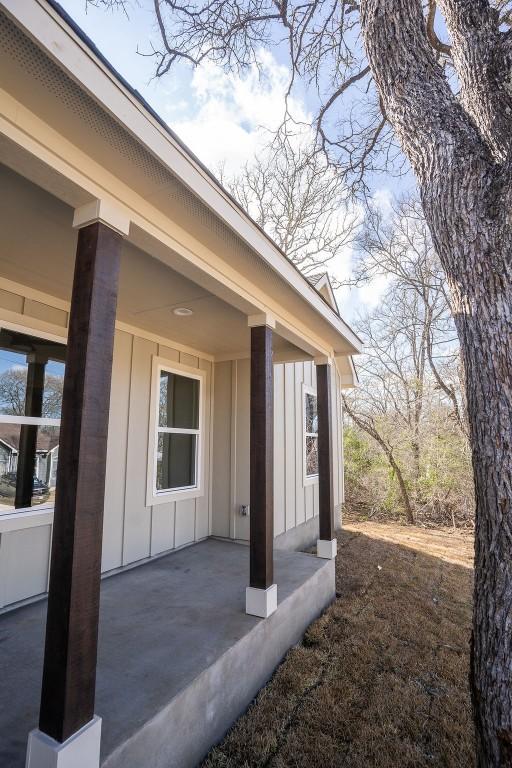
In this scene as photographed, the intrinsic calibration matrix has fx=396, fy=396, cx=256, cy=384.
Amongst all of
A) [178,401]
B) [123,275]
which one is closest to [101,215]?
[123,275]

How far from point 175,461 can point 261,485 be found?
2070 mm

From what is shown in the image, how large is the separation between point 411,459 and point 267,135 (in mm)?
7833

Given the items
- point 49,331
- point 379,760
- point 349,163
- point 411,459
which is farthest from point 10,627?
point 411,459

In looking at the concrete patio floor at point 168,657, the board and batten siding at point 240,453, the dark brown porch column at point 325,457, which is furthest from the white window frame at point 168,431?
the dark brown porch column at point 325,457

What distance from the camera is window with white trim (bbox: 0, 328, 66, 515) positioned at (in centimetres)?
310

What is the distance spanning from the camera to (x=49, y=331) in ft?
11.2

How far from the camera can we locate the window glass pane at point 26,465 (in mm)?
3080

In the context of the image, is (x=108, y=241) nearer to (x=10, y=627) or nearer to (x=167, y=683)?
(x=167, y=683)

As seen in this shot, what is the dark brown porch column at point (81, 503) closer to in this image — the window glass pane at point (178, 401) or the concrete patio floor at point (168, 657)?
the concrete patio floor at point (168, 657)

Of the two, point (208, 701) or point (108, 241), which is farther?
point (208, 701)

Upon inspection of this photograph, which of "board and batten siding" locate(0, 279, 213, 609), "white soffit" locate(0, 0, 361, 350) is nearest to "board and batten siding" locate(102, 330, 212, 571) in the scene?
"board and batten siding" locate(0, 279, 213, 609)

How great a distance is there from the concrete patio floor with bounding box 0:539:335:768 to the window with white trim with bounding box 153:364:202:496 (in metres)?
1.05

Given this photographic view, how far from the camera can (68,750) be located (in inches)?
57.4

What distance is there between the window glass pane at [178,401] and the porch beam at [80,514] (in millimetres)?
2944
